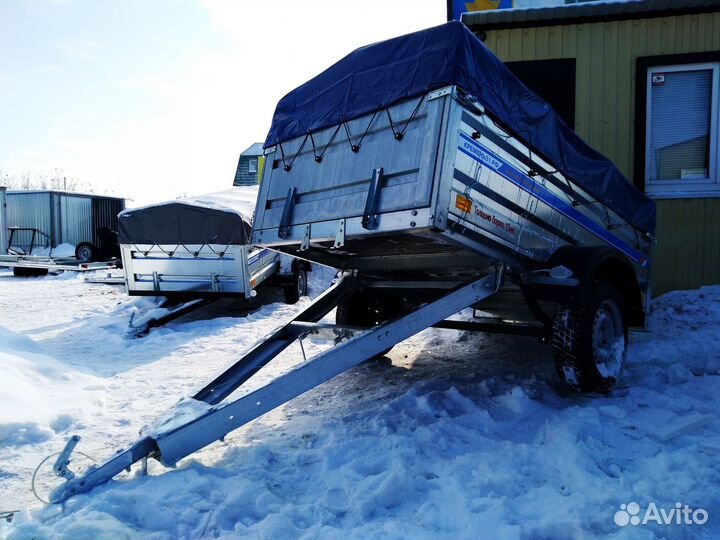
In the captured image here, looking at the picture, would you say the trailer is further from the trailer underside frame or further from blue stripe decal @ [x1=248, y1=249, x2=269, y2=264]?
the trailer underside frame

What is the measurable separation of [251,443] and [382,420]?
3.30 feet

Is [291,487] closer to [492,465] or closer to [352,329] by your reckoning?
[492,465]

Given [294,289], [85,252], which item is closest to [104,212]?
[85,252]

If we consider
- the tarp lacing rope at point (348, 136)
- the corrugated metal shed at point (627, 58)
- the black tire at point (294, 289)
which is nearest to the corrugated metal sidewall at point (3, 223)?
the black tire at point (294, 289)

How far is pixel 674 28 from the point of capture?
7895 mm

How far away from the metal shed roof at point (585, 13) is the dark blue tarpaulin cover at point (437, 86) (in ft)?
12.8

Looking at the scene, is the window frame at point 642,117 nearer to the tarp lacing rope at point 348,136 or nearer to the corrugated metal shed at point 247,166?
the tarp lacing rope at point 348,136

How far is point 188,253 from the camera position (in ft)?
30.9

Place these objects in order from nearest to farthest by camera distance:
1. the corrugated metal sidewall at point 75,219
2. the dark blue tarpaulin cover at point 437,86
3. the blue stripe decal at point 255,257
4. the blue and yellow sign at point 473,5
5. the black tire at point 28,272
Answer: the dark blue tarpaulin cover at point 437,86 < the blue stripe decal at point 255,257 < the blue and yellow sign at point 473,5 < the black tire at point 28,272 < the corrugated metal sidewall at point 75,219

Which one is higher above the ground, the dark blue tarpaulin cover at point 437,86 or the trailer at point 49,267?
the dark blue tarpaulin cover at point 437,86

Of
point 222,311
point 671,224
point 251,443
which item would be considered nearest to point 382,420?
point 251,443

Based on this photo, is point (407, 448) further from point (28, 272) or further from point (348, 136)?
point (28, 272)

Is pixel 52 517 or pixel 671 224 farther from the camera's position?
pixel 671 224

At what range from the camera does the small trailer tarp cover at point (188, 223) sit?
9188mm
